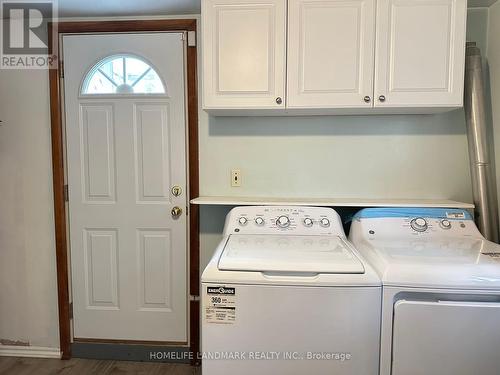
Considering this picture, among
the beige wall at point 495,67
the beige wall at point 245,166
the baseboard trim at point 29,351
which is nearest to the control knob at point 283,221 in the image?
the beige wall at point 245,166

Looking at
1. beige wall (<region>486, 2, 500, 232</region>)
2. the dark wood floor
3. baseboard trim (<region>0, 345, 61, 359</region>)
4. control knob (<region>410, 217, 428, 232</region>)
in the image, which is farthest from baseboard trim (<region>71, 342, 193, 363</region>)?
beige wall (<region>486, 2, 500, 232</region>)

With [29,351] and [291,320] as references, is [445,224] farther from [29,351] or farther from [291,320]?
[29,351]

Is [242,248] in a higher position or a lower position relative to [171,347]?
higher

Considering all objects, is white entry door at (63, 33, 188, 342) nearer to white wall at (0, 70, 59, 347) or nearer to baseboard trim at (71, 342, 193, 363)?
baseboard trim at (71, 342, 193, 363)

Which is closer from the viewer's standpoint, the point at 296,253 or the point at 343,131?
the point at 296,253

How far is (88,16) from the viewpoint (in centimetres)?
200

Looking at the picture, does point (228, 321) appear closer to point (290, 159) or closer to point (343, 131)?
point (290, 159)

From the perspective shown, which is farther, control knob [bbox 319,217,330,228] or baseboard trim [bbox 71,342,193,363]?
baseboard trim [bbox 71,342,193,363]

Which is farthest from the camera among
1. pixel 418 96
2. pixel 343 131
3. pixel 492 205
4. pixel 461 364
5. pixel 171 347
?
pixel 171 347

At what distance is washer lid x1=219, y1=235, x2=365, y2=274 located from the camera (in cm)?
123

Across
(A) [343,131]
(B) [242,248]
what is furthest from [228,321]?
(A) [343,131]

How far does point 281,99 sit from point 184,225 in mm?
989

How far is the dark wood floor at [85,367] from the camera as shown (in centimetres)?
201

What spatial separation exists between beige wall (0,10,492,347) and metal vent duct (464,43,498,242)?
0.18 metres
